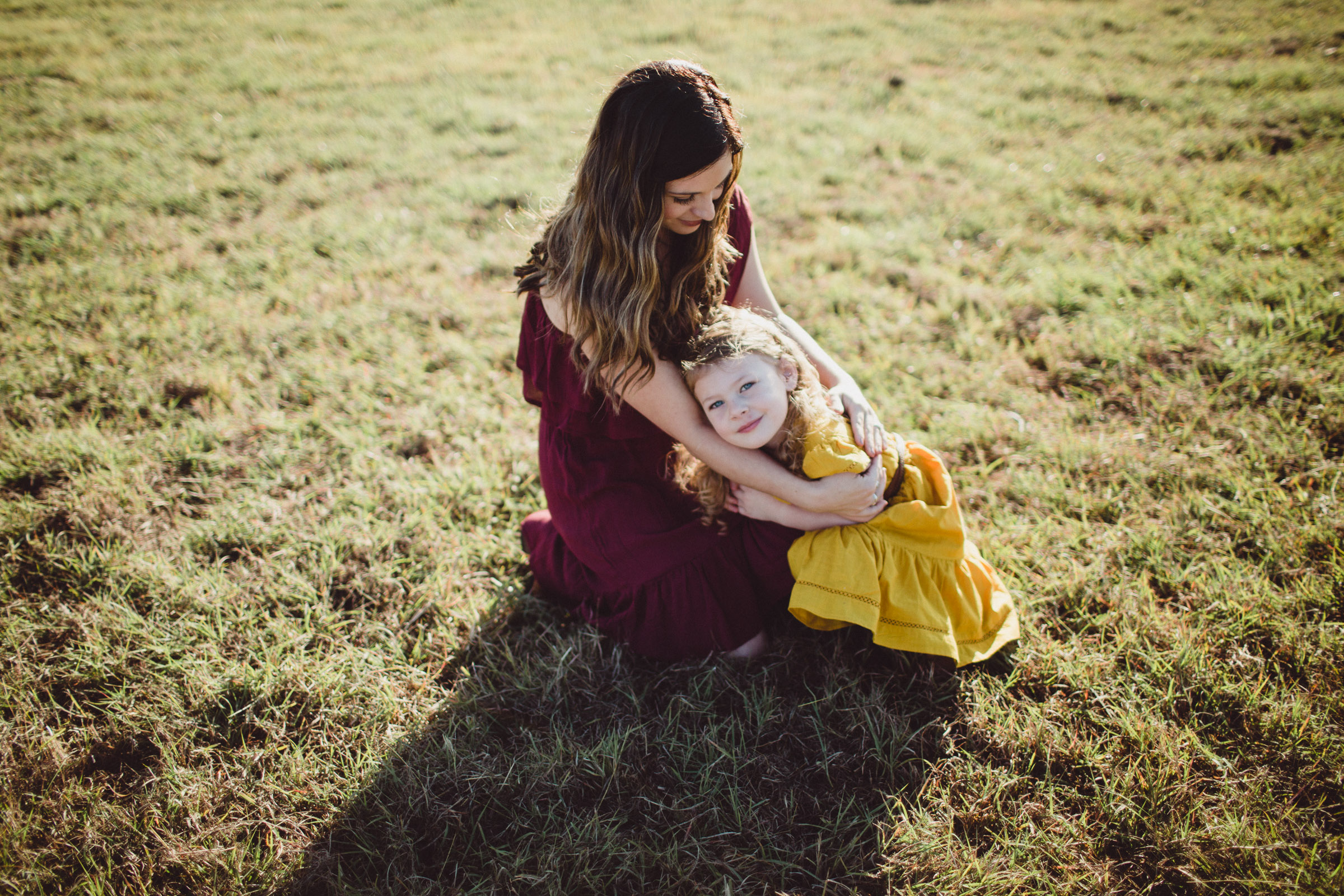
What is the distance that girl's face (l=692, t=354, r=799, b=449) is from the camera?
215cm

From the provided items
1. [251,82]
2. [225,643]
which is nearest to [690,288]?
[225,643]

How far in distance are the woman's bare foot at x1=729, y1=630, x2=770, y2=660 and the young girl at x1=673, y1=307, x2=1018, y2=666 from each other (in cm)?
22

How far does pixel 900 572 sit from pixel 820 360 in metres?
0.87

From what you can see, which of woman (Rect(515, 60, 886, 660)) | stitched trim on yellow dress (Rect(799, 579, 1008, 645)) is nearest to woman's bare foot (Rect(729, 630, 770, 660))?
woman (Rect(515, 60, 886, 660))

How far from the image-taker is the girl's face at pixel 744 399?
2154mm

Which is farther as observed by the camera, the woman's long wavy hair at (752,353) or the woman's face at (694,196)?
the woman's long wavy hair at (752,353)

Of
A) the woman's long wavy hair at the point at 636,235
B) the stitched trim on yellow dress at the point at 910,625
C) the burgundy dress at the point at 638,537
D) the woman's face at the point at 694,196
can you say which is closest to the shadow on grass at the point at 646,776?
the burgundy dress at the point at 638,537

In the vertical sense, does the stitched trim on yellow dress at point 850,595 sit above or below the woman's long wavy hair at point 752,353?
below

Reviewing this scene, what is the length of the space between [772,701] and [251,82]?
848cm

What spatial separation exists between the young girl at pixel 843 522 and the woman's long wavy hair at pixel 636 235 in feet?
0.60

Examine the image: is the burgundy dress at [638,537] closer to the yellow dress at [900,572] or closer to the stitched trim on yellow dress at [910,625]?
the yellow dress at [900,572]

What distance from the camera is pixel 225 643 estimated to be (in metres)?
2.47

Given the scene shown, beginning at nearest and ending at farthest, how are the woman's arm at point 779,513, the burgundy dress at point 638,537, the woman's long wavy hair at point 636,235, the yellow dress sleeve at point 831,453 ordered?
1. the woman's long wavy hair at point 636,235
2. the yellow dress sleeve at point 831,453
3. the woman's arm at point 779,513
4. the burgundy dress at point 638,537

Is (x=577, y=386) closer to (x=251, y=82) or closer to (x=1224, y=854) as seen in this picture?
(x=1224, y=854)
